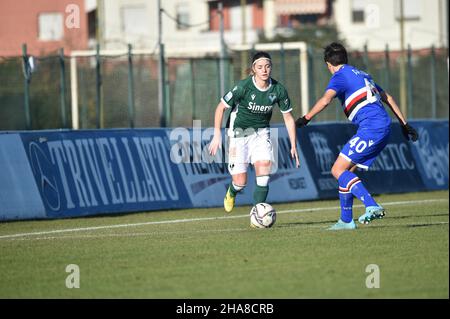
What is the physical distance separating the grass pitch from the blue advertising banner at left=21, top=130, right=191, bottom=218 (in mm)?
619

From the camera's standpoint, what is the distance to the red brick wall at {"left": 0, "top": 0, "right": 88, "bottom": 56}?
37500 mm

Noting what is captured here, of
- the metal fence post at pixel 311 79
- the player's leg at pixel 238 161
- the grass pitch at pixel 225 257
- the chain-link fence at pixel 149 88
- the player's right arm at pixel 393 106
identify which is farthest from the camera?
the chain-link fence at pixel 149 88

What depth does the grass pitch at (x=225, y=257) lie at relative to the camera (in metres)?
10.2

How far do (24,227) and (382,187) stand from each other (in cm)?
913

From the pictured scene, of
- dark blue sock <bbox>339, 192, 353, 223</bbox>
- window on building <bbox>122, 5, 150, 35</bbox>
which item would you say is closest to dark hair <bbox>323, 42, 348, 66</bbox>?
dark blue sock <bbox>339, 192, 353, 223</bbox>

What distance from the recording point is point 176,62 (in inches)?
1139

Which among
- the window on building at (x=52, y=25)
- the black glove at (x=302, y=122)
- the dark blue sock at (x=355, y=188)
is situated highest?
the window on building at (x=52, y=25)

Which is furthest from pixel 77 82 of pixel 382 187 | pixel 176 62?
pixel 382 187

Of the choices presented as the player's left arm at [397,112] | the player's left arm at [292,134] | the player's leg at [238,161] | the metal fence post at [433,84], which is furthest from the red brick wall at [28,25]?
the player's left arm at [397,112]

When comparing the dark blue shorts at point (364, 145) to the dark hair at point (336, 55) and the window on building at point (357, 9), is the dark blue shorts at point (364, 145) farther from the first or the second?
the window on building at point (357, 9)

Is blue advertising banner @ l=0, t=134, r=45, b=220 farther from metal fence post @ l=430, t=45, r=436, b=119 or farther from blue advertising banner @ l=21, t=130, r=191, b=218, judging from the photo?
metal fence post @ l=430, t=45, r=436, b=119

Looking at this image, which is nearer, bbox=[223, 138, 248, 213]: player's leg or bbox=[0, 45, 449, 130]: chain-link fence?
bbox=[223, 138, 248, 213]: player's leg

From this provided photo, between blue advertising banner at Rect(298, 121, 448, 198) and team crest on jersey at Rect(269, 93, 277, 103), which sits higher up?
team crest on jersey at Rect(269, 93, 277, 103)

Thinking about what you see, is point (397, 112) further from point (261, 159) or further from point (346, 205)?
point (261, 159)
